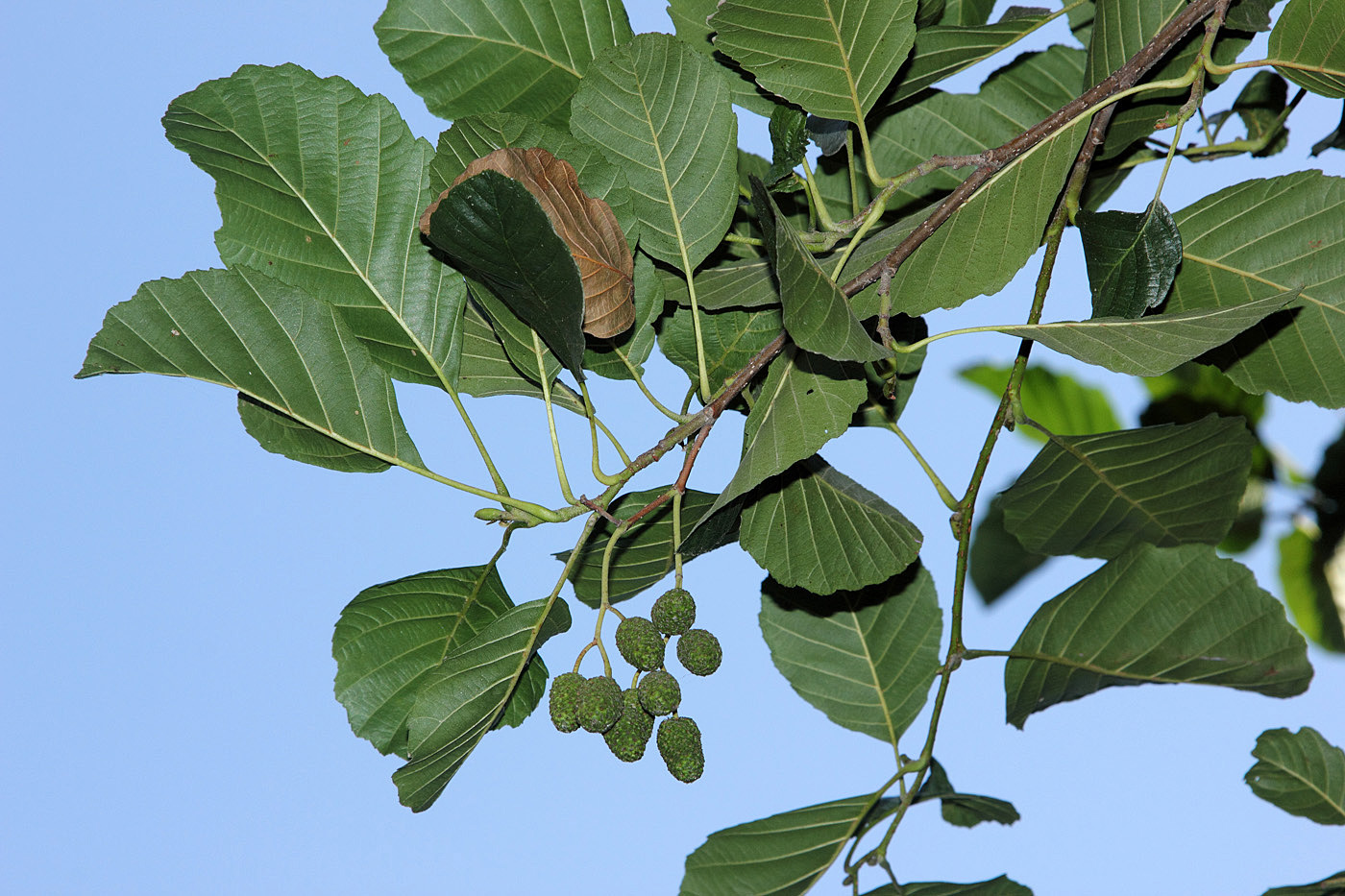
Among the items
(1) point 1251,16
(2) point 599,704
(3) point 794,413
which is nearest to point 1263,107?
(1) point 1251,16

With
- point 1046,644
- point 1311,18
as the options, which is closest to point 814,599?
point 1046,644

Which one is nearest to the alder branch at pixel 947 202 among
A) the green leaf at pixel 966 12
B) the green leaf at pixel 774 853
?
the green leaf at pixel 966 12

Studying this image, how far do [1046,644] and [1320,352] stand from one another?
1.10 feet

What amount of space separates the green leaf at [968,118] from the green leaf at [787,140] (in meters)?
0.18

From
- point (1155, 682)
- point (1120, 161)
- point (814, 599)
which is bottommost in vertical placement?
point (1155, 682)

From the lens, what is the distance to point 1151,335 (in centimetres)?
66

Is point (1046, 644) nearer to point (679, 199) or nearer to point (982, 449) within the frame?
point (982, 449)

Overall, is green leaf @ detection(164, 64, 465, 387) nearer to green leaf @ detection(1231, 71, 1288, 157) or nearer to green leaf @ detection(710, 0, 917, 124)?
green leaf @ detection(710, 0, 917, 124)

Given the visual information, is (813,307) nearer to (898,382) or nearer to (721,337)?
(721,337)

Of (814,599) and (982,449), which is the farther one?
(814,599)

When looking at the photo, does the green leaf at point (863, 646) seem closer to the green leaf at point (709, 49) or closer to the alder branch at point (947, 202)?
the alder branch at point (947, 202)

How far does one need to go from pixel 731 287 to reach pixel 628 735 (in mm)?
353

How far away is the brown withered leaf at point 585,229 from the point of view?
0.68 m

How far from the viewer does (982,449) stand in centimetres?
88
